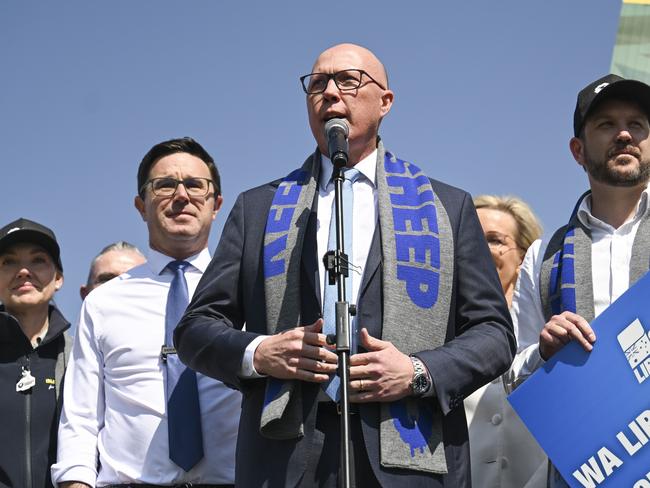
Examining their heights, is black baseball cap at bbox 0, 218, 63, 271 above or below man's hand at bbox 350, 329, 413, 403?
below

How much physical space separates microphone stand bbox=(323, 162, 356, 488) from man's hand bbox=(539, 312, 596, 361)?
84 centimetres

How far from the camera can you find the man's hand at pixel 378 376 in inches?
144

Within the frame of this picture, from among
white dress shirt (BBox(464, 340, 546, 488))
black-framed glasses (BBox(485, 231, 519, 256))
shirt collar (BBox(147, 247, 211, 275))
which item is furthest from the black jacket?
black-framed glasses (BBox(485, 231, 519, 256))

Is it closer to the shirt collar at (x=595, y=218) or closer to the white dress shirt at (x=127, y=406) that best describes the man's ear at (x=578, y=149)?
the shirt collar at (x=595, y=218)

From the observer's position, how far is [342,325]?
3.41 m

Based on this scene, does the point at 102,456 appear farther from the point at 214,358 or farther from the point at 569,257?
the point at 569,257

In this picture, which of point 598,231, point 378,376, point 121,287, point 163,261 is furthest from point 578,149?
point 121,287

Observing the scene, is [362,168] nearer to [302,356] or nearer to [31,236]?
[302,356]

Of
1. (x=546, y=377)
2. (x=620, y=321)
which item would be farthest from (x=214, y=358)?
(x=620, y=321)

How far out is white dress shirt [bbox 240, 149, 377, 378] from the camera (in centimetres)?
394

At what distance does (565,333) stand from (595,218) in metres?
0.81

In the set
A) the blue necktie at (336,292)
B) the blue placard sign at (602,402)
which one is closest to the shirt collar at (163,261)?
the blue necktie at (336,292)

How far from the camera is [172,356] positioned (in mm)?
4945

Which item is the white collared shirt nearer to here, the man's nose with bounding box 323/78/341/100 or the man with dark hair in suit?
the man with dark hair in suit
